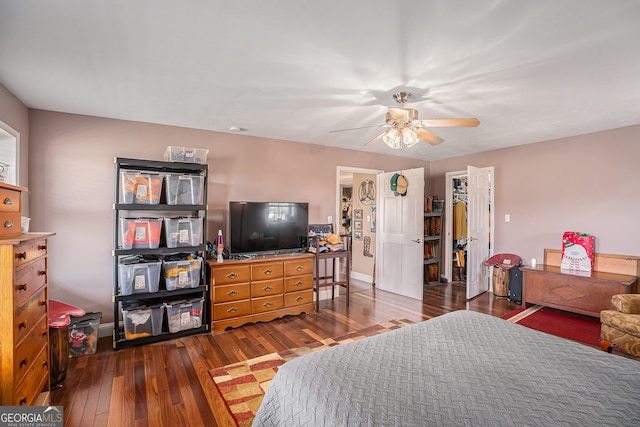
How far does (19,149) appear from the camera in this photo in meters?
2.80

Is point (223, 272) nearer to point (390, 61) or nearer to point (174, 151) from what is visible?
point (174, 151)

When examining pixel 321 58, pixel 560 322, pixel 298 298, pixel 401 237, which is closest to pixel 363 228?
pixel 401 237

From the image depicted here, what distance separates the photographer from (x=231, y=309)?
355 centimetres

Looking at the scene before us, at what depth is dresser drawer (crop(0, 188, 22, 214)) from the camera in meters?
1.65

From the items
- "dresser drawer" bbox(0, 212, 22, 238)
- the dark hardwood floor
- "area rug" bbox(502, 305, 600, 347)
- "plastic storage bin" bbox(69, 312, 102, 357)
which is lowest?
the dark hardwood floor

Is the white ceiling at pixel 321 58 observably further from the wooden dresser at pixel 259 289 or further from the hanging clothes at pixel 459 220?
the hanging clothes at pixel 459 220

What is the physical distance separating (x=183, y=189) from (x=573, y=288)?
4.90 m

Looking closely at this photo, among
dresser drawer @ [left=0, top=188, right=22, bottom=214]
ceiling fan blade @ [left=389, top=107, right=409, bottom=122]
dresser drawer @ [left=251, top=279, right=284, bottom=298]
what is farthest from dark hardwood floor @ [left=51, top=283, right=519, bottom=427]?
ceiling fan blade @ [left=389, top=107, right=409, bottom=122]

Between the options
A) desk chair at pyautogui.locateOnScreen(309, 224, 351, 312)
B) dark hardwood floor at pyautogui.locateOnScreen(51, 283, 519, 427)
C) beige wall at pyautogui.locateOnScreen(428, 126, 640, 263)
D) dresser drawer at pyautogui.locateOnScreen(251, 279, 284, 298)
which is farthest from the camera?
desk chair at pyautogui.locateOnScreen(309, 224, 351, 312)

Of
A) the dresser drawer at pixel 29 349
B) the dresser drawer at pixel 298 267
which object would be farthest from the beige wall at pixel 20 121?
the dresser drawer at pixel 298 267

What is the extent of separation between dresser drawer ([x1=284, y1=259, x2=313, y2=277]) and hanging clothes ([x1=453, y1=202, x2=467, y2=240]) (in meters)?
3.44

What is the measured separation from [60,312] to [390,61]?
333 centimetres

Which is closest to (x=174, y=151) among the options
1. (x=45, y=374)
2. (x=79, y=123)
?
(x=79, y=123)

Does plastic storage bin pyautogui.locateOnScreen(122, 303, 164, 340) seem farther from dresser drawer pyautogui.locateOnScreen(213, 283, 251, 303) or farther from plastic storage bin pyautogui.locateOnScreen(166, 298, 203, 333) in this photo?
dresser drawer pyautogui.locateOnScreen(213, 283, 251, 303)
